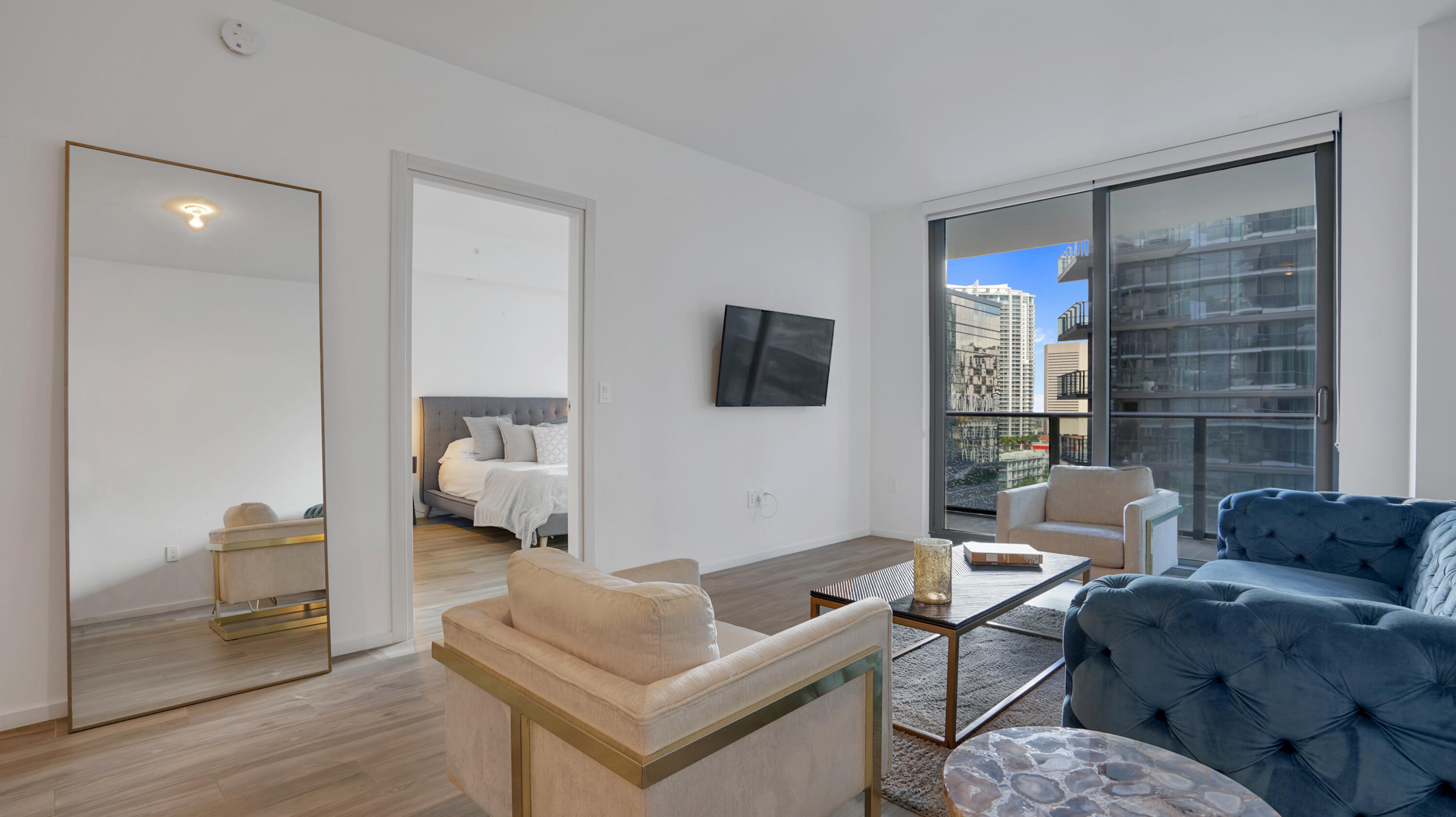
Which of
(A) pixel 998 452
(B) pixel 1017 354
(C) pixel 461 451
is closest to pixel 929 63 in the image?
(B) pixel 1017 354

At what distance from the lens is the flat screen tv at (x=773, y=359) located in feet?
15.6

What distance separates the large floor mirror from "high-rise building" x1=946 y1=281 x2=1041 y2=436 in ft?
15.4

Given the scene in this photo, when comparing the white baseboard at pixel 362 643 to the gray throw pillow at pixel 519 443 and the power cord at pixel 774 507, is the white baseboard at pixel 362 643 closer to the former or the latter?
the power cord at pixel 774 507

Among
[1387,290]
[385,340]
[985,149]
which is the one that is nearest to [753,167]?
[985,149]

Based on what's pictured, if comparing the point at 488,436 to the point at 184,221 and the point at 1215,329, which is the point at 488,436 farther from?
the point at 1215,329

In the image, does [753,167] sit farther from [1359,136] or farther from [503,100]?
[1359,136]

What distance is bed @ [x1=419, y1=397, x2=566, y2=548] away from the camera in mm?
6008

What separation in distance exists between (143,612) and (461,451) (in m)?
4.07

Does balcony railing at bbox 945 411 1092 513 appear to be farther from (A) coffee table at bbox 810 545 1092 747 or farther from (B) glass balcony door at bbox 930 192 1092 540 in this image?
(A) coffee table at bbox 810 545 1092 747

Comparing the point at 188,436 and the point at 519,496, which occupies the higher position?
the point at 188,436

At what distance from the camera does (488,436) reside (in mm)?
6641

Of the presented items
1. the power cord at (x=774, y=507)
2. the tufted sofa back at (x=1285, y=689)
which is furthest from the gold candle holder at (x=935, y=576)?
the power cord at (x=774, y=507)

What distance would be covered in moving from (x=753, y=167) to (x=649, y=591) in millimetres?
4115

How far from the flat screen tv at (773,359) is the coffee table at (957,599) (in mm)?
2063
